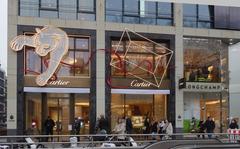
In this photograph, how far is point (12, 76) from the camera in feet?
98.5

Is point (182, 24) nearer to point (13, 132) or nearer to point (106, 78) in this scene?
point (106, 78)

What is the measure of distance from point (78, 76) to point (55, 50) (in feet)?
7.24

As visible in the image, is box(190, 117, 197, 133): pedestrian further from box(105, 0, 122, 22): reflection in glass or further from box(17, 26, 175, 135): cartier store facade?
box(105, 0, 122, 22): reflection in glass

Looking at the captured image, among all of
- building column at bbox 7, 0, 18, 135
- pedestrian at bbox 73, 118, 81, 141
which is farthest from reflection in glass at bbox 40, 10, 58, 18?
pedestrian at bbox 73, 118, 81, 141

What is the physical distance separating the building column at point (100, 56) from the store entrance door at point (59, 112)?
2.10 m

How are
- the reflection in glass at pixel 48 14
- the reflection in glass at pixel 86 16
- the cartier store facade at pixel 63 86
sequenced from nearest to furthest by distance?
the cartier store facade at pixel 63 86 < the reflection in glass at pixel 48 14 < the reflection in glass at pixel 86 16

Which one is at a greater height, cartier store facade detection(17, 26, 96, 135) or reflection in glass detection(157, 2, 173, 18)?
reflection in glass detection(157, 2, 173, 18)

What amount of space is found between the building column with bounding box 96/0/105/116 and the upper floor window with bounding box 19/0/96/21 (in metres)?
0.47

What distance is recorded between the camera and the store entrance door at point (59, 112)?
3144cm

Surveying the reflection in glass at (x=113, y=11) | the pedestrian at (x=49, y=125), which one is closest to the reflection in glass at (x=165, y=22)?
the reflection in glass at (x=113, y=11)

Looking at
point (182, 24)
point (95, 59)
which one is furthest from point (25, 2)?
point (182, 24)

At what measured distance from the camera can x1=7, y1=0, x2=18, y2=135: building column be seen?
29.6 metres

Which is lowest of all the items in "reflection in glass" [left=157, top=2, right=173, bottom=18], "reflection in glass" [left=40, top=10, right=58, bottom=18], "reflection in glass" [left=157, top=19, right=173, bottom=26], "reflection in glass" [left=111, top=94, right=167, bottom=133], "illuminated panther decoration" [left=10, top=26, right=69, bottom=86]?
"reflection in glass" [left=111, top=94, right=167, bottom=133]

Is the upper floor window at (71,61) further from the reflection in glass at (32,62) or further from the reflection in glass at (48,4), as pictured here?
the reflection in glass at (48,4)
